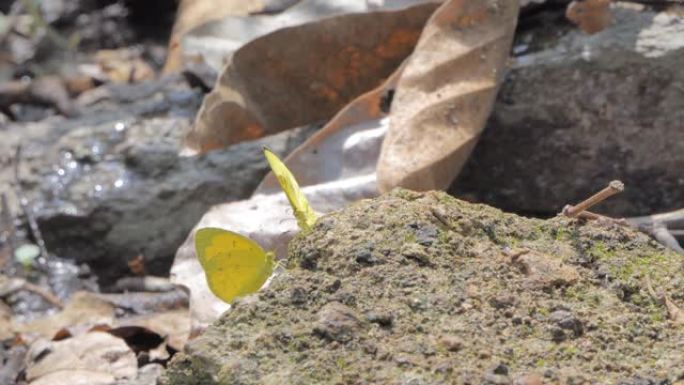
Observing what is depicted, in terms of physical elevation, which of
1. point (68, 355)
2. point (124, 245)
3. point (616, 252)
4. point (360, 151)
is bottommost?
point (124, 245)

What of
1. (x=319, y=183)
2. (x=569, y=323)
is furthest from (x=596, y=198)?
(x=319, y=183)

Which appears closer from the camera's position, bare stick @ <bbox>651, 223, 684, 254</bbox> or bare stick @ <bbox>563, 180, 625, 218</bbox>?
bare stick @ <bbox>563, 180, 625, 218</bbox>

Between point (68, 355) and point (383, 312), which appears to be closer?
point (383, 312)

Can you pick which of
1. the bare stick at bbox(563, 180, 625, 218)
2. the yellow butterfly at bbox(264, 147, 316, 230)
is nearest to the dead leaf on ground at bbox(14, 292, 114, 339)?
the yellow butterfly at bbox(264, 147, 316, 230)

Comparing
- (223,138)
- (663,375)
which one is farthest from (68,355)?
(663,375)

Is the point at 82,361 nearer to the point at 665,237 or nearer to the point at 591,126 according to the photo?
the point at 665,237

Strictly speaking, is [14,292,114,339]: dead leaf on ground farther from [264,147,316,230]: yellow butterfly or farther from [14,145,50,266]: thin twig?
[264,147,316,230]: yellow butterfly

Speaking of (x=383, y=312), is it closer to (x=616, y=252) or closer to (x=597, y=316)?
(x=597, y=316)
